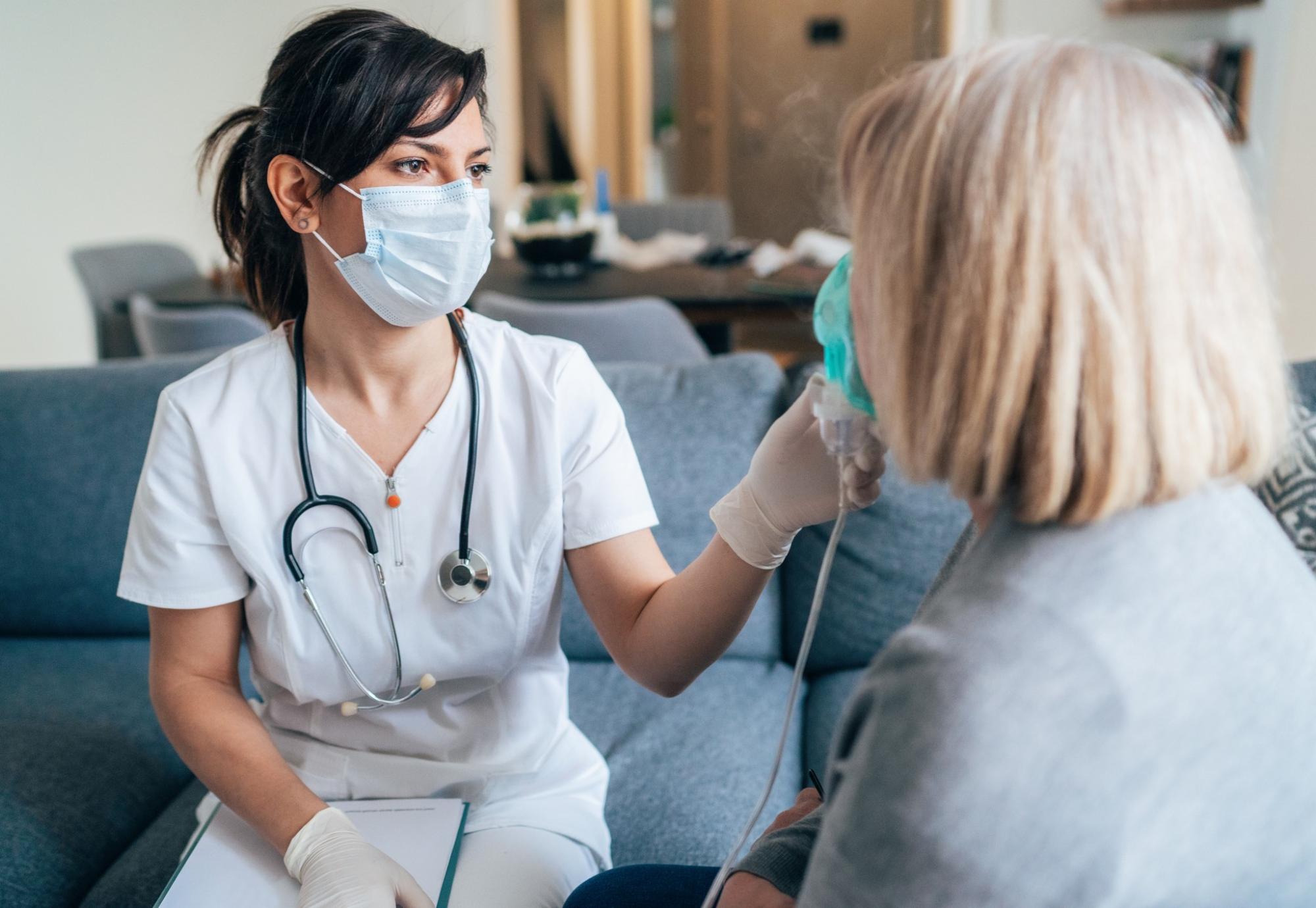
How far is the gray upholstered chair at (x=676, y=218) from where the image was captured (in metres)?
3.88

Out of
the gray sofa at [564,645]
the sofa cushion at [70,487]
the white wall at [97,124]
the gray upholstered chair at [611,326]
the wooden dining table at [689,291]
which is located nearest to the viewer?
the gray sofa at [564,645]

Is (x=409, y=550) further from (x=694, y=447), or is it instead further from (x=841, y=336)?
(x=694, y=447)

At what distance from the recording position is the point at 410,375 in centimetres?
110

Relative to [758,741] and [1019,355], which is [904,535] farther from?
[1019,355]

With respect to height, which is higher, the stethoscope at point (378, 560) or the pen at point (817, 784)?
the stethoscope at point (378, 560)

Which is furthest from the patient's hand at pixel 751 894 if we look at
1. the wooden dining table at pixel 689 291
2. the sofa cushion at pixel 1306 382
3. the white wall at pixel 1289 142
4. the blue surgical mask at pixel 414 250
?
the white wall at pixel 1289 142

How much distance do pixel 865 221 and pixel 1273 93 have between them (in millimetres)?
3635

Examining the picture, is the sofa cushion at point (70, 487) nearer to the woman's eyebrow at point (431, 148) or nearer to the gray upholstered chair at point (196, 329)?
the gray upholstered chair at point (196, 329)

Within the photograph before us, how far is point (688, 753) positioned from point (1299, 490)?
0.87 m

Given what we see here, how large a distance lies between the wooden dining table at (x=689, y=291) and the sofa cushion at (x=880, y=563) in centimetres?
81

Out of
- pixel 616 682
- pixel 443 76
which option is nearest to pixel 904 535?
pixel 616 682

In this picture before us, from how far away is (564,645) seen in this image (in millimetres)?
1657

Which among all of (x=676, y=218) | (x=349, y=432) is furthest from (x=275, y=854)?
(x=676, y=218)

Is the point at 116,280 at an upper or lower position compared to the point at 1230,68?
lower
